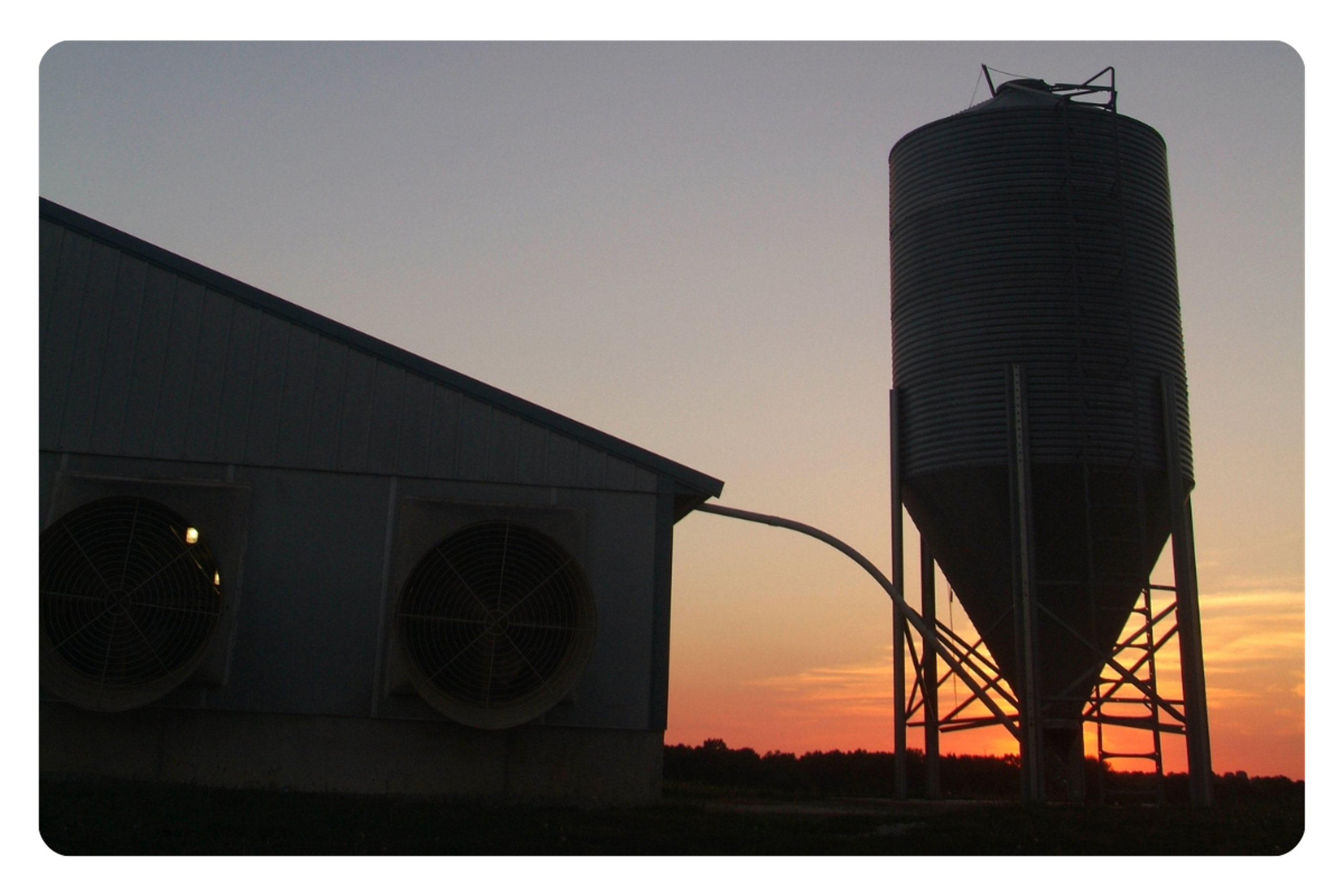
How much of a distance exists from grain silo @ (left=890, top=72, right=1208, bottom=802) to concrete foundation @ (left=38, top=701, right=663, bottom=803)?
6.93 meters

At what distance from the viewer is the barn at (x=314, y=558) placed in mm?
15023

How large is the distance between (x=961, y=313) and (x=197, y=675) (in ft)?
43.1

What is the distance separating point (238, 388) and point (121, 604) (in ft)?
11.1

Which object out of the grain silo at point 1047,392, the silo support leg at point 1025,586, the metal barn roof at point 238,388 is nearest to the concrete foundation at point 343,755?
the metal barn roof at point 238,388

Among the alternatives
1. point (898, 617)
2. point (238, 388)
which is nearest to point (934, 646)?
point (898, 617)

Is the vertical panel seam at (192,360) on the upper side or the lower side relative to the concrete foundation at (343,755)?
upper

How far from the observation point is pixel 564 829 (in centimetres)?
1252

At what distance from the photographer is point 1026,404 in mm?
19609

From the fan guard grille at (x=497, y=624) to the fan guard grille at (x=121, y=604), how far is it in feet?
8.69

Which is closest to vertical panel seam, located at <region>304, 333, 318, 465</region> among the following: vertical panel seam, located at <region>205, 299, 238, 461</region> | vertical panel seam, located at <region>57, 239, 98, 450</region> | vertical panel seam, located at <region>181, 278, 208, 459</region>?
vertical panel seam, located at <region>205, 299, 238, 461</region>

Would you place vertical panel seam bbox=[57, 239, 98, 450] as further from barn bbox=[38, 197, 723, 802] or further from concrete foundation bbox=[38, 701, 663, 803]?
concrete foundation bbox=[38, 701, 663, 803]

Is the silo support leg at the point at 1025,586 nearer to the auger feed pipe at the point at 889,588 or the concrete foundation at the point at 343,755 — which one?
the auger feed pipe at the point at 889,588

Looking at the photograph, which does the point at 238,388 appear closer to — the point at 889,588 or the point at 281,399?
the point at 281,399

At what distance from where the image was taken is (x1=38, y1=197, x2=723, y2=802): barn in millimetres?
15023
